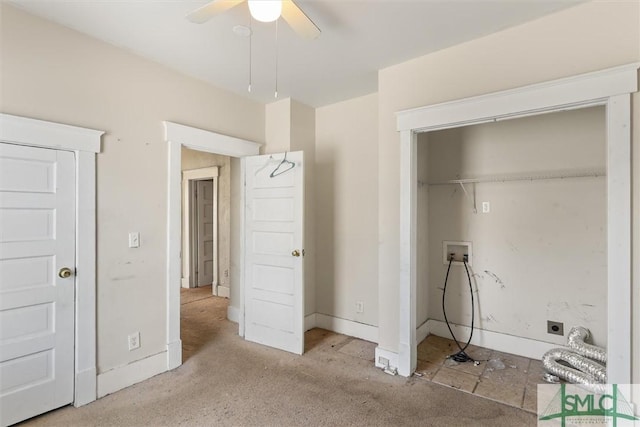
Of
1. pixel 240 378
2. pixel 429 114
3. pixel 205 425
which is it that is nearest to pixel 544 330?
pixel 429 114

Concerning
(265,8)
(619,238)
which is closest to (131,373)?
(265,8)

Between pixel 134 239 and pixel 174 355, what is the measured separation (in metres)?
1.11

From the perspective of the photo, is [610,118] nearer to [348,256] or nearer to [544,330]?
[544,330]

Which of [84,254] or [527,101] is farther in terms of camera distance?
[84,254]

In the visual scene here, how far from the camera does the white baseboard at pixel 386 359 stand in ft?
9.26

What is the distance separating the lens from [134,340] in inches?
104

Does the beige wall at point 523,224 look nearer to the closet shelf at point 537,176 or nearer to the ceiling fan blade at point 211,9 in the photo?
the closet shelf at point 537,176

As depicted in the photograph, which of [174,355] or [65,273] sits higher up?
[65,273]

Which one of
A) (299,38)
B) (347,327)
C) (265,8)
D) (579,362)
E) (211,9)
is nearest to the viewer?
(265,8)

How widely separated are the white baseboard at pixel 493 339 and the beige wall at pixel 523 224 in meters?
0.05

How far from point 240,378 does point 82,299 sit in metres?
1.36

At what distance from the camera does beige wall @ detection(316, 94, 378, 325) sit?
355 cm

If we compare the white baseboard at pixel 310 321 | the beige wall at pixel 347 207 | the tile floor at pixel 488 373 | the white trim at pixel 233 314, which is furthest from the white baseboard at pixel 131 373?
the tile floor at pixel 488 373

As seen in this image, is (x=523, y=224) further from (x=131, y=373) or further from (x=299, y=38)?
(x=131, y=373)
